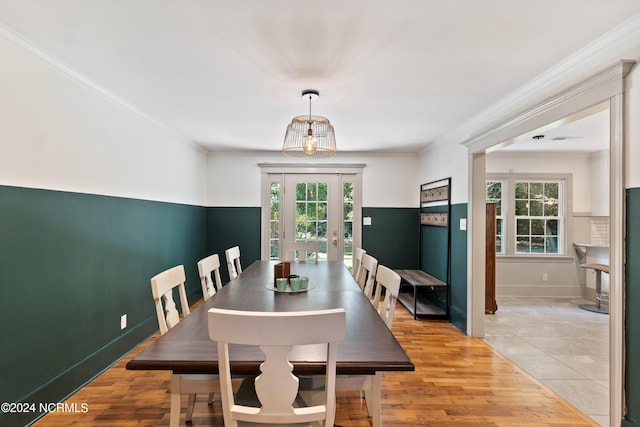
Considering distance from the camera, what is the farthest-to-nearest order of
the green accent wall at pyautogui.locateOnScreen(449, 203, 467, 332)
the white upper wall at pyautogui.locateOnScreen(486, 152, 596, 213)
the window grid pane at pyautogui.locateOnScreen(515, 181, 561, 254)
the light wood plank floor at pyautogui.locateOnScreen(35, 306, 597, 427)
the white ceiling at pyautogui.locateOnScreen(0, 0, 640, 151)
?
the window grid pane at pyautogui.locateOnScreen(515, 181, 561, 254)
the white upper wall at pyautogui.locateOnScreen(486, 152, 596, 213)
the green accent wall at pyautogui.locateOnScreen(449, 203, 467, 332)
the light wood plank floor at pyautogui.locateOnScreen(35, 306, 597, 427)
the white ceiling at pyautogui.locateOnScreen(0, 0, 640, 151)

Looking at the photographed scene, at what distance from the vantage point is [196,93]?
9.00ft

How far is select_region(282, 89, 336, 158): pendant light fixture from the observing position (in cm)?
260

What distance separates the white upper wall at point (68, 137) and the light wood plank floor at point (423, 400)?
1495 millimetres

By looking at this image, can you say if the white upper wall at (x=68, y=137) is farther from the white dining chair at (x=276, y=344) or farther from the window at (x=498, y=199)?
the window at (x=498, y=199)

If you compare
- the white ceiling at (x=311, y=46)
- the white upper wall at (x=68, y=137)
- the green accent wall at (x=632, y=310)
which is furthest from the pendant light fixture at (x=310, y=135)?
the green accent wall at (x=632, y=310)

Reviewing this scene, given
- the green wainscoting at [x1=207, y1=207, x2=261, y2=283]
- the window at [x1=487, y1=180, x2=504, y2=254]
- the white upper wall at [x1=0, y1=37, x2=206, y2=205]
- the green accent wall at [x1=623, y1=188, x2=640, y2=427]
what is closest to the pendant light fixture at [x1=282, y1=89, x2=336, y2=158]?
the white upper wall at [x1=0, y1=37, x2=206, y2=205]

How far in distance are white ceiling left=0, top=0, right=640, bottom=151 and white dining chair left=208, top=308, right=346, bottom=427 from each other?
145 centimetres

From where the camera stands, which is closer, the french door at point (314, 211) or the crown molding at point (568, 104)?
the crown molding at point (568, 104)

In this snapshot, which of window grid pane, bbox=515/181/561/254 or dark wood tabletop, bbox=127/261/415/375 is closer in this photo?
dark wood tabletop, bbox=127/261/415/375

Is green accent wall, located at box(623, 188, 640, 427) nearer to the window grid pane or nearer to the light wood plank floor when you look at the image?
the light wood plank floor

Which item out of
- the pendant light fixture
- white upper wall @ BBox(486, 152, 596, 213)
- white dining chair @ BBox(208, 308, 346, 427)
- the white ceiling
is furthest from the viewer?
white upper wall @ BBox(486, 152, 596, 213)

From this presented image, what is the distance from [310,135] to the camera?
8.57 feet

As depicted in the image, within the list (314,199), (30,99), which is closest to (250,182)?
(314,199)

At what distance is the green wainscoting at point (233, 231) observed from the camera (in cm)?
525
